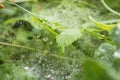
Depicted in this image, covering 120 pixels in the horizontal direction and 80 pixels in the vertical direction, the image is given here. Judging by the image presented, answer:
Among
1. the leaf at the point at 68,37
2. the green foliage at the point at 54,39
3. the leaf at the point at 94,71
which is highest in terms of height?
the leaf at the point at 94,71

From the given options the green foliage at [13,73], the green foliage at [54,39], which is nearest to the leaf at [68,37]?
the green foliage at [54,39]

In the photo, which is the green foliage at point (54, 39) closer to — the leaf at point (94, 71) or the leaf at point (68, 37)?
the leaf at point (68, 37)

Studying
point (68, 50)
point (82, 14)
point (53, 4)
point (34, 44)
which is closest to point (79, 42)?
point (68, 50)

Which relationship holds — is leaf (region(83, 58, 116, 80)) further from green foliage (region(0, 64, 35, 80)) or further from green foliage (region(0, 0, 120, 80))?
green foliage (region(0, 64, 35, 80))

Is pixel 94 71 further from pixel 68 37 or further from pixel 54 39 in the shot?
pixel 54 39

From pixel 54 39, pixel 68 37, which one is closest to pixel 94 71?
pixel 68 37

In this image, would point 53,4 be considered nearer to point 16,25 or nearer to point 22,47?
point 16,25

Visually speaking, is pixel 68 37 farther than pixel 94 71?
Yes

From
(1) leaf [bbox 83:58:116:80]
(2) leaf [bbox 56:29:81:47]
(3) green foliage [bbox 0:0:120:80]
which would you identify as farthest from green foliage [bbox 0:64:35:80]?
(1) leaf [bbox 83:58:116:80]
